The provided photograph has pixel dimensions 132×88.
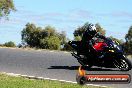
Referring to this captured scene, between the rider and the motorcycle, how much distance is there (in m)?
0.05

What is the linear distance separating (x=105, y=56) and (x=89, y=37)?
1.18ft

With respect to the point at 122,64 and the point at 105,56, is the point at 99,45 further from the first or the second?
the point at 122,64

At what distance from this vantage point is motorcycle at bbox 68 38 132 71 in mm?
5801

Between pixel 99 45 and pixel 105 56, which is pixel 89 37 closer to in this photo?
pixel 99 45

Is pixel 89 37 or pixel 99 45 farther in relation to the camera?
pixel 99 45

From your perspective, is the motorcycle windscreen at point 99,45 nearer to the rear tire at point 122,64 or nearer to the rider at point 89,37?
the rider at point 89,37

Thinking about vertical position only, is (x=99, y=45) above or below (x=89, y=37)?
below

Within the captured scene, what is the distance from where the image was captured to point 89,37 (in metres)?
5.86

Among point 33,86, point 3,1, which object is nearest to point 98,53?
point 33,86

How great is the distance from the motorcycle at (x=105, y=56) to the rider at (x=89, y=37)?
51 millimetres

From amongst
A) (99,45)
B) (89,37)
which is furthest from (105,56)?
(89,37)

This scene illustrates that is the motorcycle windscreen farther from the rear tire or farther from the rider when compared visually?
the rear tire

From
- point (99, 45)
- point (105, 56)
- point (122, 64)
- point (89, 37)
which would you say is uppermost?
point (89, 37)

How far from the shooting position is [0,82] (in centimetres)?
1129
